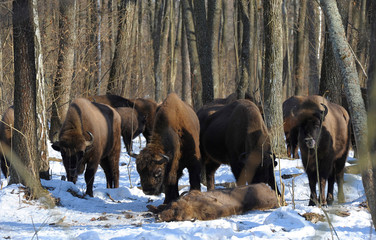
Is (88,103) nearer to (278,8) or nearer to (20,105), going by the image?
(20,105)

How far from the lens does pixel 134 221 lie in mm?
6371

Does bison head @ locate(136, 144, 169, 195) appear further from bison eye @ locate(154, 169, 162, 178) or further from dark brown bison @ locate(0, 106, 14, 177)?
dark brown bison @ locate(0, 106, 14, 177)

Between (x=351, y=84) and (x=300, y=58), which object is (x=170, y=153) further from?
(x=300, y=58)

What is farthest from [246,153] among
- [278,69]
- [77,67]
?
[77,67]

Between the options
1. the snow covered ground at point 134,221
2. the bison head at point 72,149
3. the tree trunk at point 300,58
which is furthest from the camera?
the tree trunk at point 300,58

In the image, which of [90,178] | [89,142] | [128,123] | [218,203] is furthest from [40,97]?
[128,123]

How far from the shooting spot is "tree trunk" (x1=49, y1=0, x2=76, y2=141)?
13852mm

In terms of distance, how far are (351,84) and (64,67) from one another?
10.9m

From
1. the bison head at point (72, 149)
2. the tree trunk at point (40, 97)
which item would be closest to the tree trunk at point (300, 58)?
the bison head at point (72, 149)

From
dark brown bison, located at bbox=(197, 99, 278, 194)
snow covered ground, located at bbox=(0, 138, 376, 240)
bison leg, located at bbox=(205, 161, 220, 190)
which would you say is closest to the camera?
snow covered ground, located at bbox=(0, 138, 376, 240)

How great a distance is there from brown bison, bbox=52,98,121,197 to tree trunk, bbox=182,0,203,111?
17.3 feet

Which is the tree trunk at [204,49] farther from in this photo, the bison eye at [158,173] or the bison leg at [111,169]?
the bison eye at [158,173]

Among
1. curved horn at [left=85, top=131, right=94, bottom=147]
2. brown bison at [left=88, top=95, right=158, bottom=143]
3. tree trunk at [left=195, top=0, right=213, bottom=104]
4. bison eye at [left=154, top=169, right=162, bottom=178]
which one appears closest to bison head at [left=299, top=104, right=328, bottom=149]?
bison eye at [left=154, top=169, right=162, bottom=178]

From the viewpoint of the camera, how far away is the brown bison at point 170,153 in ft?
23.2
